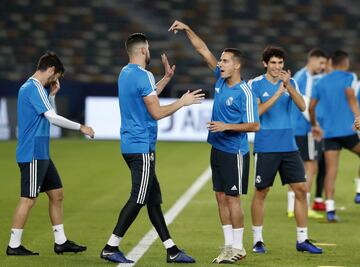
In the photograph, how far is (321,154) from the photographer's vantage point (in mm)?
15367

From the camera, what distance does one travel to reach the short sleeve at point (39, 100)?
1023 centimetres

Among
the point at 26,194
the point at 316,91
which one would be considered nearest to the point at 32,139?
the point at 26,194

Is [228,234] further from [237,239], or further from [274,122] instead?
[274,122]

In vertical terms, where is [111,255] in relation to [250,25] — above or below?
below

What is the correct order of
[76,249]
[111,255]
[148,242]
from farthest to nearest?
[148,242] < [76,249] < [111,255]

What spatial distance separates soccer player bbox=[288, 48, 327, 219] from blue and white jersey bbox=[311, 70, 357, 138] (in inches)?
5.8

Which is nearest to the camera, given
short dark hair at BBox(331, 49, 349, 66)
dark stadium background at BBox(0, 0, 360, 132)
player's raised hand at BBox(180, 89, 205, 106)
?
player's raised hand at BBox(180, 89, 205, 106)

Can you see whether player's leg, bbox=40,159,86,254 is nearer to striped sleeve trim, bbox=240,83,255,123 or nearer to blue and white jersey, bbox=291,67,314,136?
striped sleeve trim, bbox=240,83,255,123

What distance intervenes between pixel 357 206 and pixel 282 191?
2.18 m

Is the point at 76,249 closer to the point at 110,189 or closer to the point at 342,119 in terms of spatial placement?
the point at 342,119

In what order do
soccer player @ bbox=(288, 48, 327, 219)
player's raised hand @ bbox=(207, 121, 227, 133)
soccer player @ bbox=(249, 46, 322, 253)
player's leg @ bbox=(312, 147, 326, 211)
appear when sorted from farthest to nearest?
player's leg @ bbox=(312, 147, 326, 211)
soccer player @ bbox=(288, 48, 327, 219)
soccer player @ bbox=(249, 46, 322, 253)
player's raised hand @ bbox=(207, 121, 227, 133)

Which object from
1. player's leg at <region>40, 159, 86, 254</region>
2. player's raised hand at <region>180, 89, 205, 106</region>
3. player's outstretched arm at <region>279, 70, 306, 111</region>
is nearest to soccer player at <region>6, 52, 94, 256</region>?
player's leg at <region>40, 159, 86, 254</region>

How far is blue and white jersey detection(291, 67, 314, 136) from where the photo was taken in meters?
14.1

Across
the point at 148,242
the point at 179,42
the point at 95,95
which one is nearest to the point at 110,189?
the point at 148,242
